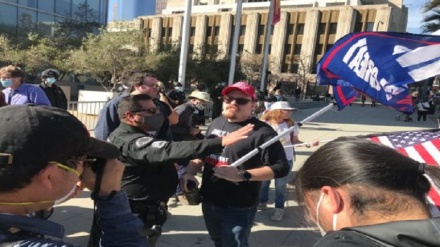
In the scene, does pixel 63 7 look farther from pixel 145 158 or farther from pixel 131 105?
pixel 145 158

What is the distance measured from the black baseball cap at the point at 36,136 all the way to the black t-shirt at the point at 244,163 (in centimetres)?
173

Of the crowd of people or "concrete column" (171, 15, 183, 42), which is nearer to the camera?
the crowd of people

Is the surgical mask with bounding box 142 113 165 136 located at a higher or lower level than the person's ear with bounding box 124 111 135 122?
lower

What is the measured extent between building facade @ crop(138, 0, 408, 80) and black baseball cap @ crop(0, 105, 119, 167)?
1915 inches

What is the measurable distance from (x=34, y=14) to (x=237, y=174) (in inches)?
1333

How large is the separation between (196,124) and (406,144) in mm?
3853

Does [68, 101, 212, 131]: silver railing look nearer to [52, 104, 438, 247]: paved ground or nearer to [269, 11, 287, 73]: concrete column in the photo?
[52, 104, 438, 247]: paved ground

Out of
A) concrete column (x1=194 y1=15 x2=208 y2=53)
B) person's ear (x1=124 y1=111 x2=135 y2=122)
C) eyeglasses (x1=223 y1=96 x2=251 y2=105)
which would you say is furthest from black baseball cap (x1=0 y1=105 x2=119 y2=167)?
concrete column (x1=194 y1=15 x2=208 y2=53)

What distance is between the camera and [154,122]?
8.95 ft

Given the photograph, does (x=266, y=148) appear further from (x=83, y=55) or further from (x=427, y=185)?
(x=83, y=55)

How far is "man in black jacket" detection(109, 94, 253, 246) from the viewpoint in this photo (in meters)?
2.36

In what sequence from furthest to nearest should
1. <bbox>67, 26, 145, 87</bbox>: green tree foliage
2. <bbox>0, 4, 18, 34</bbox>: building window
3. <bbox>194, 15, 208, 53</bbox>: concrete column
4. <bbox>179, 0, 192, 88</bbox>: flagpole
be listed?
<bbox>194, 15, 208, 53</bbox>: concrete column, <bbox>0, 4, 18, 34</bbox>: building window, <bbox>67, 26, 145, 87</bbox>: green tree foliage, <bbox>179, 0, 192, 88</bbox>: flagpole

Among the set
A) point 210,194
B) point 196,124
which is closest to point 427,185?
point 210,194

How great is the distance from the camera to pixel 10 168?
1.06 meters
